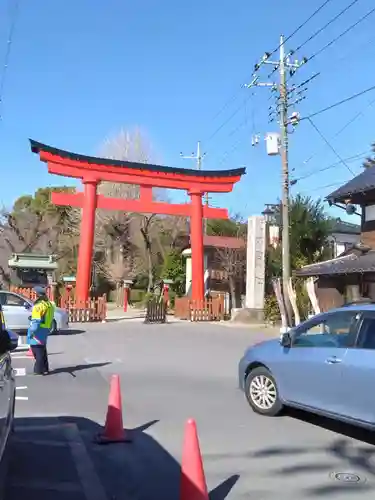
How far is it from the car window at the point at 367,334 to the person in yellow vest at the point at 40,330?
6.05 meters

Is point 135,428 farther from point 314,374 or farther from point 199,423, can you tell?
point 314,374

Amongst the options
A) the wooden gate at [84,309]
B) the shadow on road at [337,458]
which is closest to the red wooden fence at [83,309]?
the wooden gate at [84,309]

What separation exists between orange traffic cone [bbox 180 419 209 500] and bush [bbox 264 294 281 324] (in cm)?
2194

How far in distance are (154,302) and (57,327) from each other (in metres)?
7.38

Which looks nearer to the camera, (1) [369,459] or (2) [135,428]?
(1) [369,459]

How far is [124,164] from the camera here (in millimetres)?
27188

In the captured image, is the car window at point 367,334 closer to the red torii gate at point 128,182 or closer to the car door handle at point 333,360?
the car door handle at point 333,360

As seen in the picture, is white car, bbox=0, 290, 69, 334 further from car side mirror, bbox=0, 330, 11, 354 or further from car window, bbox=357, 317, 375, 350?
car side mirror, bbox=0, 330, 11, 354

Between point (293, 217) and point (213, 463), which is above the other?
point (293, 217)

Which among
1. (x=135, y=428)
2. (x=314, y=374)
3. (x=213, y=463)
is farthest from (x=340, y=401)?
(x=135, y=428)

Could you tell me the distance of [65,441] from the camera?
6.34 m

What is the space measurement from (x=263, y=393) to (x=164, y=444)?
1.93 m

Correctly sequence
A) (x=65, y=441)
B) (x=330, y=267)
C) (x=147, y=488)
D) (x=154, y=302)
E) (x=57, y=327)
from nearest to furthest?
(x=147, y=488) → (x=65, y=441) → (x=330, y=267) → (x=57, y=327) → (x=154, y=302)

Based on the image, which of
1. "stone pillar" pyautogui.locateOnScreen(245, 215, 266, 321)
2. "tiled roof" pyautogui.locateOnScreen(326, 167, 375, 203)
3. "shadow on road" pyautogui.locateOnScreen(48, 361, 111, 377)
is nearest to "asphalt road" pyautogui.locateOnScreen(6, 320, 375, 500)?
"shadow on road" pyautogui.locateOnScreen(48, 361, 111, 377)
